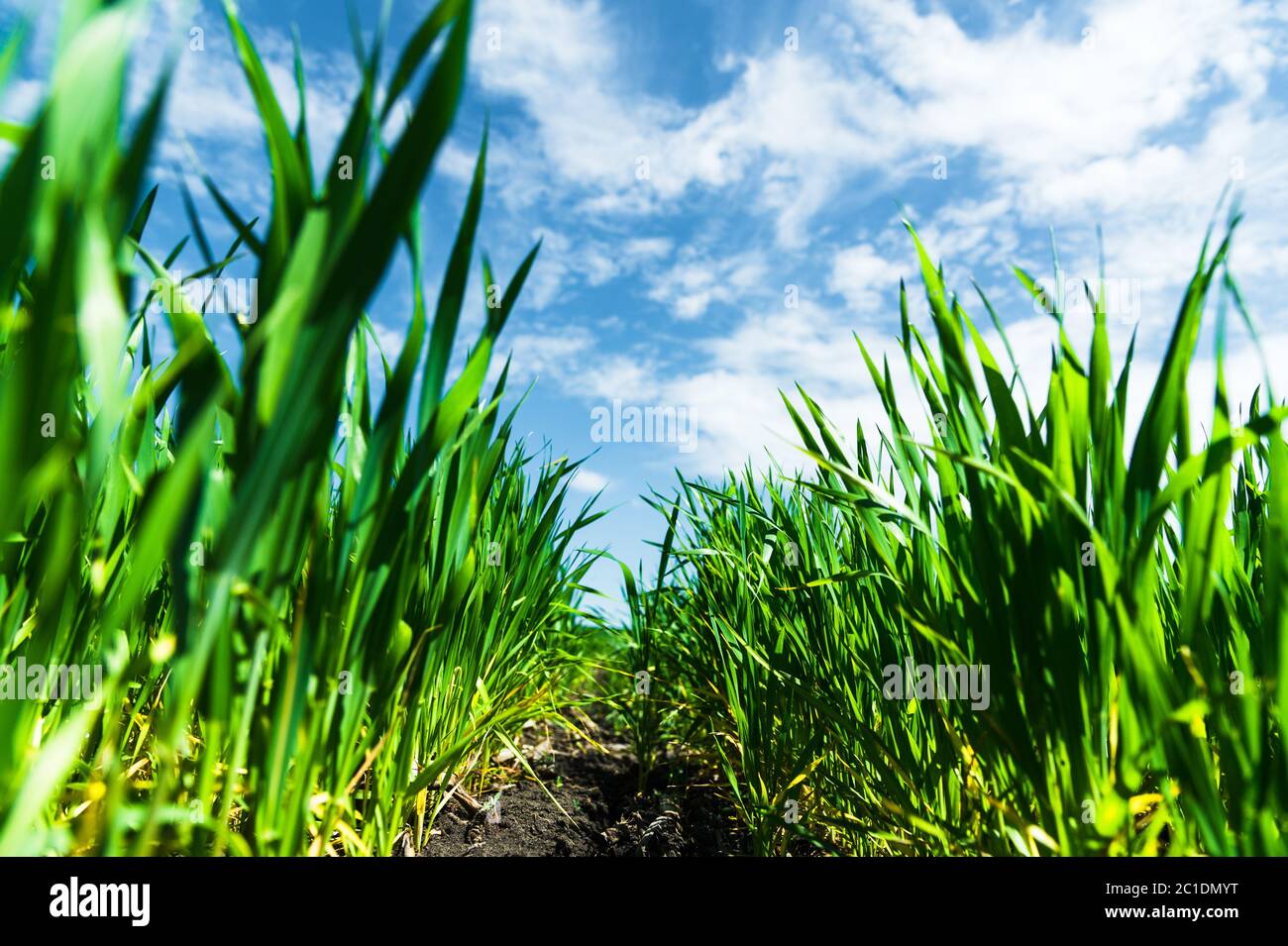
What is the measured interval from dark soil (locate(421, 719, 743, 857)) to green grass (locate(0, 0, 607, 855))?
0.81m

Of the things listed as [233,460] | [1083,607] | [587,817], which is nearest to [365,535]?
[233,460]

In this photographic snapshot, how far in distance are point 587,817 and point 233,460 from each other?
171cm

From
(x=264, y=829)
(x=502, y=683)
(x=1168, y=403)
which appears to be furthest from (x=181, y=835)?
(x=502, y=683)

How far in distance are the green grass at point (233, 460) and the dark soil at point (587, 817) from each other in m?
0.81

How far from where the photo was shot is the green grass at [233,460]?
454mm

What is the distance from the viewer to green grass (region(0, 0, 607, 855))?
1.49 feet

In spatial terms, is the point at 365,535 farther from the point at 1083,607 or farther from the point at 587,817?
the point at 587,817

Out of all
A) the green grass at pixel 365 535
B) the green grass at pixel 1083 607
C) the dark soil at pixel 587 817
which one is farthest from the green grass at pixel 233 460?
the dark soil at pixel 587 817

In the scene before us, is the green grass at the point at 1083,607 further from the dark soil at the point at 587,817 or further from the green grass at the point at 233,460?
the dark soil at the point at 587,817

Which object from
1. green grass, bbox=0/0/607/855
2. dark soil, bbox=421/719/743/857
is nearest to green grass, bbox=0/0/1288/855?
green grass, bbox=0/0/607/855

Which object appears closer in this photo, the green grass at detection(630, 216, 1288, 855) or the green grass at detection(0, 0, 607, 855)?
the green grass at detection(0, 0, 607, 855)

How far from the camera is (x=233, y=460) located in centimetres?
58

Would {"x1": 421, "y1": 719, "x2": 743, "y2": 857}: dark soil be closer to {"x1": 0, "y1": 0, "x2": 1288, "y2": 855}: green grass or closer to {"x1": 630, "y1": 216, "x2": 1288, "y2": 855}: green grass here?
{"x1": 0, "y1": 0, "x2": 1288, "y2": 855}: green grass
